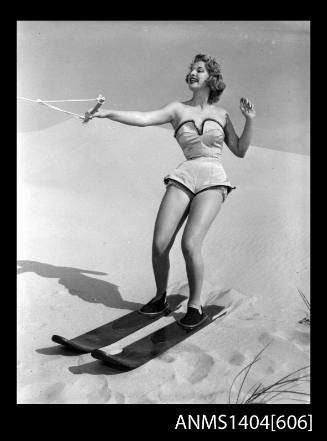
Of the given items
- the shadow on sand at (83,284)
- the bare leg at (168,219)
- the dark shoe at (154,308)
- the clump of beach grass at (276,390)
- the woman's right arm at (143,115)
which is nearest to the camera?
the clump of beach grass at (276,390)

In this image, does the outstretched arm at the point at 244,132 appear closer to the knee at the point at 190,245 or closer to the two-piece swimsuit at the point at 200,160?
the two-piece swimsuit at the point at 200,160

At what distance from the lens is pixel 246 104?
13.5 feet

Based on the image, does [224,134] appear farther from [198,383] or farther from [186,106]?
[198,383]

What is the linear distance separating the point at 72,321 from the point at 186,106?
1.99 meters

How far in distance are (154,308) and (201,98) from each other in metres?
1.77

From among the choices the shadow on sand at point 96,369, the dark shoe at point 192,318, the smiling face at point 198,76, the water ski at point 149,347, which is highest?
the smiling face at point 198,76

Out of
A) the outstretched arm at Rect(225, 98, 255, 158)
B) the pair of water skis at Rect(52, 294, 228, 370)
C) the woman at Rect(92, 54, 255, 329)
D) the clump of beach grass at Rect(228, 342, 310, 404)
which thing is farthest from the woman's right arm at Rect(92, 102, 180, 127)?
the clump of beach grass at Rect(228, 342, 310, 404)

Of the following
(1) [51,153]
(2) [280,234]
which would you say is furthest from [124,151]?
(2) [280,234]

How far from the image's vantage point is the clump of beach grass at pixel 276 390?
3.18 metres

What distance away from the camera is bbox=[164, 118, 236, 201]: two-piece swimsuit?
416 centimetres

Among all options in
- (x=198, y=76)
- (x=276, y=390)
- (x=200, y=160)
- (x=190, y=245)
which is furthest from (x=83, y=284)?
(x=276, y=390)

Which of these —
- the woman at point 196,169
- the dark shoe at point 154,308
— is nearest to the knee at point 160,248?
the woman at point 196,169

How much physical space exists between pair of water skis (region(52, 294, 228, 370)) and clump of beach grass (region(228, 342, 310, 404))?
0.64 meters

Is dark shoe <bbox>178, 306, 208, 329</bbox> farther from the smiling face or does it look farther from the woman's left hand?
the smiling face
